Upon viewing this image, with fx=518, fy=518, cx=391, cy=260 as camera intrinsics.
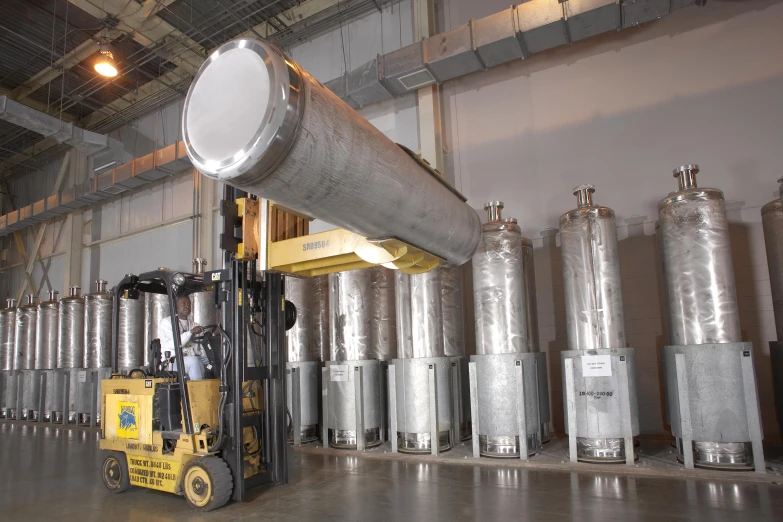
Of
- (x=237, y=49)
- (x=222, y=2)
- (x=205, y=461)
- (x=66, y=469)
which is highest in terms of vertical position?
(x=222, y=2)

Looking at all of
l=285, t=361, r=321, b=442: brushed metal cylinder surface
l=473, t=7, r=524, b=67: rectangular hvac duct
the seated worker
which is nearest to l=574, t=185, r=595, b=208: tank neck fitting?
l=473, t=7, r=524, b=67: rectangular hvac duct

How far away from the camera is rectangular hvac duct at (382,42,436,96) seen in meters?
8.70

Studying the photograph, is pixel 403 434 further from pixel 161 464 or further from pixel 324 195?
pixel 324 195

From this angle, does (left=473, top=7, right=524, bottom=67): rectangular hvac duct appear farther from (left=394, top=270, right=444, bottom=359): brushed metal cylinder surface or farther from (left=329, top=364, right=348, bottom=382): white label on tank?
(left=329, top=364, right=348, bottom=382): white label on tank

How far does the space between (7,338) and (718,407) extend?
18.1 metres

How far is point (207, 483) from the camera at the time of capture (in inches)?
191

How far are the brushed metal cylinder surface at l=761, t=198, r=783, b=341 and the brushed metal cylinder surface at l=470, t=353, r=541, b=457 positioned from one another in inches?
117

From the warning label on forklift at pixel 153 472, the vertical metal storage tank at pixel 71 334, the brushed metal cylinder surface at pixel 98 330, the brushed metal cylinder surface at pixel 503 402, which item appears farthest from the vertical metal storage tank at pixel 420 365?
the vertical metal storage tank at pixel 71 334

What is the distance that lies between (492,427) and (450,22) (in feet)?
24.5

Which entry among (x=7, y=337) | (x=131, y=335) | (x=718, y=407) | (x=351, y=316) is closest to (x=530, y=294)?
(x=351, y=316)

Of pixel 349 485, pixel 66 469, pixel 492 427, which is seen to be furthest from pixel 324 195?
pixel 66 469

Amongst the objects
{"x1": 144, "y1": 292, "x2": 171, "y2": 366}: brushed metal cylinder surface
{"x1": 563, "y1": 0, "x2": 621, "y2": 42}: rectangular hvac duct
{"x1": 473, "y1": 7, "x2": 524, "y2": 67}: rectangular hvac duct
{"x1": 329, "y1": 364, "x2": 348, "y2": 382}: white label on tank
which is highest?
{"x1": 473, "y1": 7, "x2": 524, "y2": 67}: rectangular hvac duct

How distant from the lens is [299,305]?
862 cm

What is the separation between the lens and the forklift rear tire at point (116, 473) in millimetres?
5637
